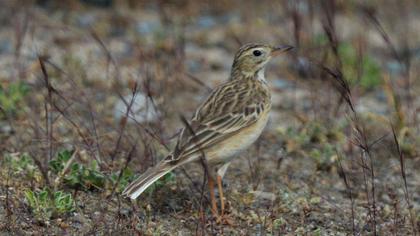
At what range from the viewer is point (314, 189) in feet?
22.3

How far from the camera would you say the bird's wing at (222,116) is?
588cm

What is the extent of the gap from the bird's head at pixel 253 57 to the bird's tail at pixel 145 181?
1492mm

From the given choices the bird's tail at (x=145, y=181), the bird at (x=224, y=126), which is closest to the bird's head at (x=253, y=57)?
the bird at (x=224, y=126)

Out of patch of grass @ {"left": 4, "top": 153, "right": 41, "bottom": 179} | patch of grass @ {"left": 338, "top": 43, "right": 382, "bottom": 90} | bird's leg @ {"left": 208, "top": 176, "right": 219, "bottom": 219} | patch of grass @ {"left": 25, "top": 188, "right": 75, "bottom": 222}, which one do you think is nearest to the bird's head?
bird's leg @ {"left": 208, "top": 176, "right": 219, "bottom": 219}

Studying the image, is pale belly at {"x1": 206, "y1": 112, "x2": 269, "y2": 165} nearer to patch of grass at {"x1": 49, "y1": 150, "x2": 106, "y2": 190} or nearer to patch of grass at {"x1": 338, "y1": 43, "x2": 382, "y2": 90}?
patch of grass at {"x1": 49, "y1": 150, "x2": 106, "y2": 190}

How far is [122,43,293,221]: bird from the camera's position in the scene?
5770 mm

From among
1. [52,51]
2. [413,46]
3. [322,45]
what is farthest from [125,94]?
[413,46]

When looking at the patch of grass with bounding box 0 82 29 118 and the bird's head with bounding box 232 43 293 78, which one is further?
the patch of grass with bounding box 0 82 29 118

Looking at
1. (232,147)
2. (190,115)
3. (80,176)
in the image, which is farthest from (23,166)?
(190,115)

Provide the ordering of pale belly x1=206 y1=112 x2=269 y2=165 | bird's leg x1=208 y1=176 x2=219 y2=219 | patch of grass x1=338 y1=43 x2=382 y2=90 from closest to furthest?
bird's leg x1=208 y1=176 x2=219 y2=219 < pale belly x1=206 y1=112 x2=269 y2=165 < patch of grass x1=338 y1=43 x2=382 y2=90

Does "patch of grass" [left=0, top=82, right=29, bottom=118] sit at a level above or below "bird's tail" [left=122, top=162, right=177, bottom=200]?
above

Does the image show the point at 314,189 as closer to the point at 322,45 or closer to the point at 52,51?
the point at 322,45

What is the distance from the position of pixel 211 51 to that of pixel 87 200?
4.53 m

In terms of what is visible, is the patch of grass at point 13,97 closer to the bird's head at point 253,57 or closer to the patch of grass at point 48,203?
the bird's head at point 253,57
